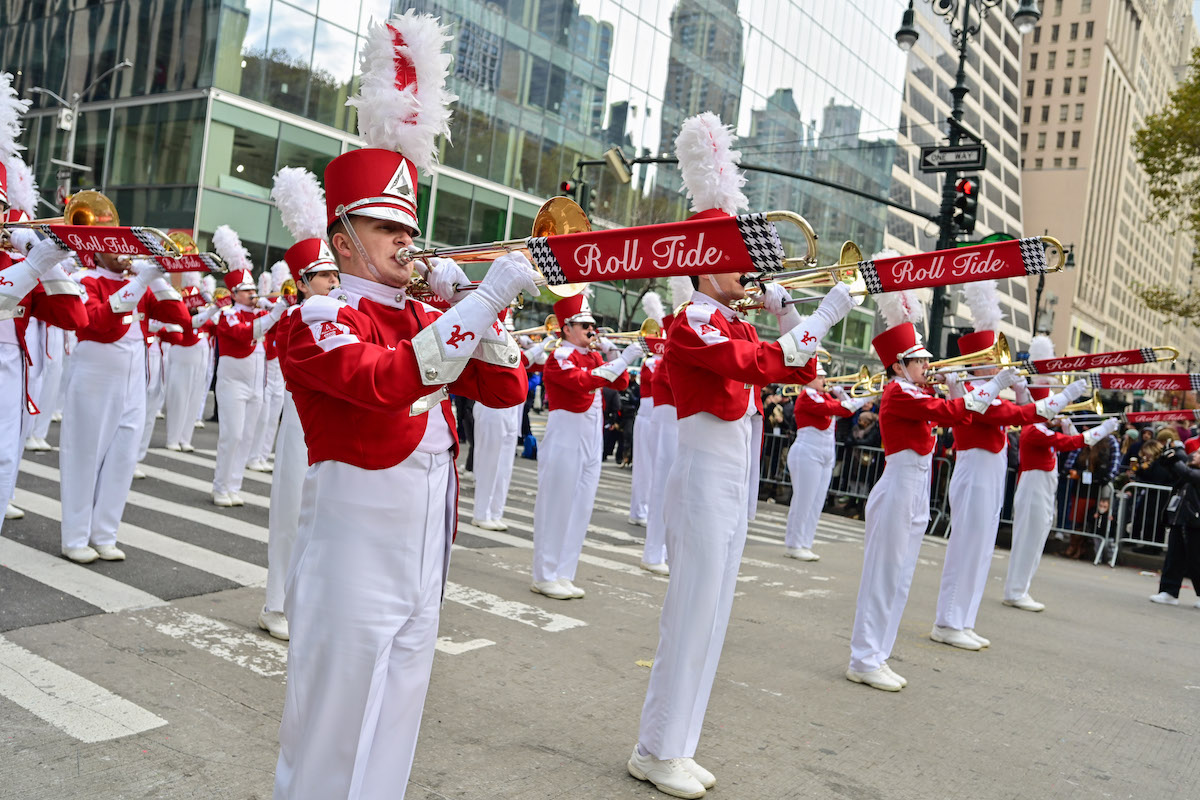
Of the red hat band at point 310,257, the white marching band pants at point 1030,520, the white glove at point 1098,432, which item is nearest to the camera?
the red hat band at point 310,257

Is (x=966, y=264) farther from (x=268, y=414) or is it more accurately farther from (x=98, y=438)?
(x=268, y=414)

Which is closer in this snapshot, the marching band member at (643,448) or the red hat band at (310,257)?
the red hat band at (310,257)

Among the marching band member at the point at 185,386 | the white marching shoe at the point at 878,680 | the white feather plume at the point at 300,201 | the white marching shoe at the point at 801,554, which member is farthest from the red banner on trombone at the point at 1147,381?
the marching band member at the point at 185,386

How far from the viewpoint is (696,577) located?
14.1ft

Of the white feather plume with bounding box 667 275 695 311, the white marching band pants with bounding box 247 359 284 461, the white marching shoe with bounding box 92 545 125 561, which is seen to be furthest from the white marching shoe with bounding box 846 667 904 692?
the white marching band pants with bounding box 247 359 284 461

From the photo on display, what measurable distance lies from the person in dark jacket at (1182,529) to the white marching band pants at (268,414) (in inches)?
Result: 435

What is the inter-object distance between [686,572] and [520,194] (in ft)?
98.0

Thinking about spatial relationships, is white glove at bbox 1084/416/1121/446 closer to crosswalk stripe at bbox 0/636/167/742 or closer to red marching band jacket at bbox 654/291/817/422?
red marching band jacket at bbox 654/291/817/422

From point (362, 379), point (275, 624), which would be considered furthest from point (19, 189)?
point (362, 379)

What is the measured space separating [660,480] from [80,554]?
5.52 meters

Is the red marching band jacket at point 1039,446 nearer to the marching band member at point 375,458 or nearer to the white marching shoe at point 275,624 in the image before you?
the white marching shoe at point 275,624

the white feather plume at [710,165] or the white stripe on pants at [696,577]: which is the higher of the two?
the white feather plume at [710,165]

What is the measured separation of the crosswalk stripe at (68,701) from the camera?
403 centimetres

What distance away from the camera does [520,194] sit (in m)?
33.0
